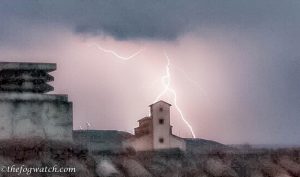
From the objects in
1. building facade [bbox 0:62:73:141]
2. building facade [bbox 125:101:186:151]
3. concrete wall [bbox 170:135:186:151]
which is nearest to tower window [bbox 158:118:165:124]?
building facade [bbox 125:101:186:151]

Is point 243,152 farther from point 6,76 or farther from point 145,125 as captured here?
point 145,125

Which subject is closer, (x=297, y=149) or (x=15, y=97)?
(x=15, y=97)

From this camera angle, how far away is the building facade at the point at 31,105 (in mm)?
6906

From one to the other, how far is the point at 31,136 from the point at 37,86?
1.72 ft

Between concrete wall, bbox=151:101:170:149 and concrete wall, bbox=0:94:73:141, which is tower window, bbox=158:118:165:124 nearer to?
concrete wall, bbox=151:101:170:149

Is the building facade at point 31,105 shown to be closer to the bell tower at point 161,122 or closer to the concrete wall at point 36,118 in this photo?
the concrete wall at point 36,118

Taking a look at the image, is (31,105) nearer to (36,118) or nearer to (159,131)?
Answer: (36,118)

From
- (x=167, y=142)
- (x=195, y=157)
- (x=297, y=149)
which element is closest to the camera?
(x=195, y=157)

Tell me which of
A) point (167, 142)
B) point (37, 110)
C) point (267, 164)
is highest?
point (167, 142)

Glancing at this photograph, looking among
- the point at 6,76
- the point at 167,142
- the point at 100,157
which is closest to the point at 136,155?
the point at 100,157

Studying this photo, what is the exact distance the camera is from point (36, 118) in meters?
7.02

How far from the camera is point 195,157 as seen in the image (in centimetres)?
691

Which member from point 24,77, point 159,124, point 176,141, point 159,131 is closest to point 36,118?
point 24,77

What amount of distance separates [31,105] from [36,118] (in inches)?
5.6
